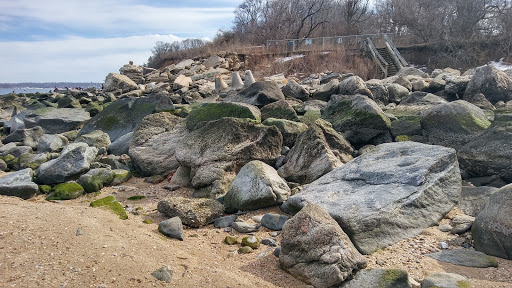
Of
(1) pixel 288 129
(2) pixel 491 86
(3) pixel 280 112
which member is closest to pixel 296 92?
(3) pixel 280 112

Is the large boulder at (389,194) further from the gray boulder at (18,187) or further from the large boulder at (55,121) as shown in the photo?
the large boulder at (55,121)

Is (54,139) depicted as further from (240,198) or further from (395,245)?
(395,245)

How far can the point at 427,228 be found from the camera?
426 cm

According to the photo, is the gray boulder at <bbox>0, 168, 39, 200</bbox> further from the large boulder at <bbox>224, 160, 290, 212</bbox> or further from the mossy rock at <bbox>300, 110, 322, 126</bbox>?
the mossy rock at <bbox>300, 110, 322, 126</bbox>

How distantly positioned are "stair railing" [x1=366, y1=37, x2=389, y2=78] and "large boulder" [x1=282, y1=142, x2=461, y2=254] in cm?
1938

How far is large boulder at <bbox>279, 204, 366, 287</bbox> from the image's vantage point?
3.33 meters

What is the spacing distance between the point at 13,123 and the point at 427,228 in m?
12.4

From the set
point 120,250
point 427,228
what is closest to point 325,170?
point 427,228

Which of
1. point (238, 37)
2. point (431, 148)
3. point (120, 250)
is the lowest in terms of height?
point (120, 250)

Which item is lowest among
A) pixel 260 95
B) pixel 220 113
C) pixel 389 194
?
pixel 389 194

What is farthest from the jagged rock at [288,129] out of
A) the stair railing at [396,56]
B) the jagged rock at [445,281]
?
the stair railing at [396,56]

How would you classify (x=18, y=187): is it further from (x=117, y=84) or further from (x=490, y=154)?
(x=117, y=84)

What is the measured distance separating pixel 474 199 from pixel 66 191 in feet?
17.2

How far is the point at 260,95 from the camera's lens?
392 inches
